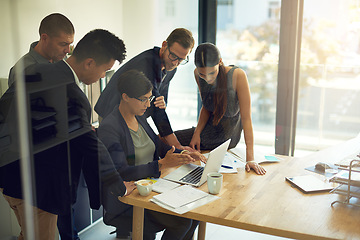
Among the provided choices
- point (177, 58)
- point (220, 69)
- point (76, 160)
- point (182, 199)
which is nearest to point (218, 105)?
point (220, 69)

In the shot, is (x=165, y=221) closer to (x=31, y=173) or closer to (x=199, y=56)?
(x=31, y=173)

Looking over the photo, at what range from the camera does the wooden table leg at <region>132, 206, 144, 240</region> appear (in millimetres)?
1572

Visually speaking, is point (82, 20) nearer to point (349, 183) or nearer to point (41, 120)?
point (41, 120)

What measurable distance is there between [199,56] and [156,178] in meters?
0.78

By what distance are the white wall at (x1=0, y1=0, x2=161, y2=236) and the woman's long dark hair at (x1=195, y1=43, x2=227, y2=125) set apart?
0.31 m

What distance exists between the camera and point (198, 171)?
1.81 meters

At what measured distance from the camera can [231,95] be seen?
2180mm

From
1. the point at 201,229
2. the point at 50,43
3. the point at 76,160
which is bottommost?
the point at 201,229

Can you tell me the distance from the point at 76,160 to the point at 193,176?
0.55 m

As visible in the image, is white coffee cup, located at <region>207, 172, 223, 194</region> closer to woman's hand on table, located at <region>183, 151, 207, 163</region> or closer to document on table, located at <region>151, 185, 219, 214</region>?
document on table, located at <region>151, 185, 219, 214</region>

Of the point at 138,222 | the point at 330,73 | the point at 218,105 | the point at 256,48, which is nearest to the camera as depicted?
the point at 138,222

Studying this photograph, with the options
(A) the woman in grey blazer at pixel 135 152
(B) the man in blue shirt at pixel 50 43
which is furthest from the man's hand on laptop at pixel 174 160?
(B) the man in blue shirt at pixel 50 43

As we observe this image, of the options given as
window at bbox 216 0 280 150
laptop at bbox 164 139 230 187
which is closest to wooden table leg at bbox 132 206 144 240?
laptop at bbox 164 139 230 187

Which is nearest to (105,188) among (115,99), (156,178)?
(156,178)
